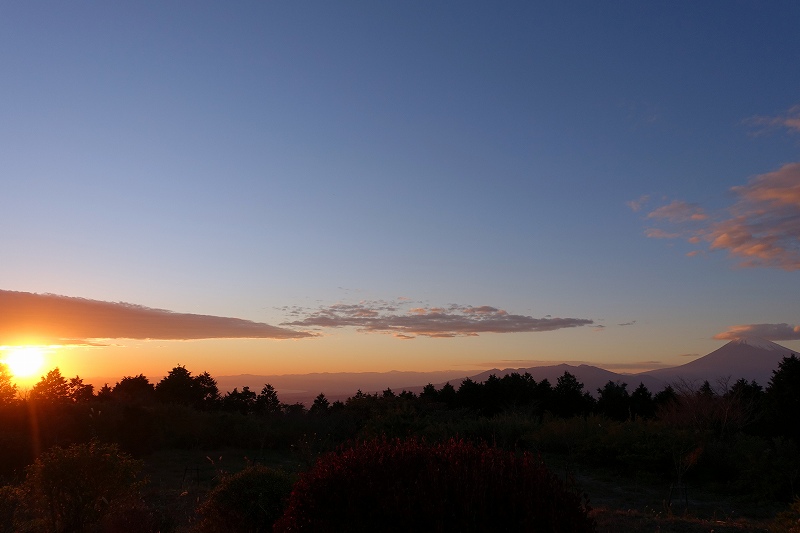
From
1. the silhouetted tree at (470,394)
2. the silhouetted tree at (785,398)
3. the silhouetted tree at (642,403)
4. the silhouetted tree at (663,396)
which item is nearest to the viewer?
the silhouetted tree at (785,398)

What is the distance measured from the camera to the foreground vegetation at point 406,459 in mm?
5016

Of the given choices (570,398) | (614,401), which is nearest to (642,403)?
(614,401)

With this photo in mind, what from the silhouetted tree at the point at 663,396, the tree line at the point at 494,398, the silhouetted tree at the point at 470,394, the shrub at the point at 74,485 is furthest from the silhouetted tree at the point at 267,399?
the shrub at the point at 74,485

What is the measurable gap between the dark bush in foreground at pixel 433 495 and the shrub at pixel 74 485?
4376 mm

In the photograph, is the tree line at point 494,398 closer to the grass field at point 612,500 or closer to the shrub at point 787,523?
the grass field at point 612,500

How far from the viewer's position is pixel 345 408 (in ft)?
120

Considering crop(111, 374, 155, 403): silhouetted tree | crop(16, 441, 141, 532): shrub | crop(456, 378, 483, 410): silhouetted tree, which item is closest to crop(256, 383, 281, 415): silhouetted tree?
crop(111, 374, 155, 403): silhouetted tree

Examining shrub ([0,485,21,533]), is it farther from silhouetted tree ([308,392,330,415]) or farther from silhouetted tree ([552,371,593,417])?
silhouetted tree ([552,371,593,417])

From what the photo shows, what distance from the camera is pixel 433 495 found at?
4762mm

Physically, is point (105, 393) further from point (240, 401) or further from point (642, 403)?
point (642, 403)

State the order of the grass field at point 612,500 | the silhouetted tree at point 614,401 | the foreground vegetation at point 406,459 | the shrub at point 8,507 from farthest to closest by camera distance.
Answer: the silhouetted tree at point 614,401, the grass field at point 612,500, the shrub at point 8,507, the foreground vegetation at point 406,459

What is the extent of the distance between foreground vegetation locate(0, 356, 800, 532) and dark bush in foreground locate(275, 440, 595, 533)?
0.6 inches

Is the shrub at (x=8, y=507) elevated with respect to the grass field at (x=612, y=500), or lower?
elevated

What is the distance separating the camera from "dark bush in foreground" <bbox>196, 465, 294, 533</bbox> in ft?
27.2
